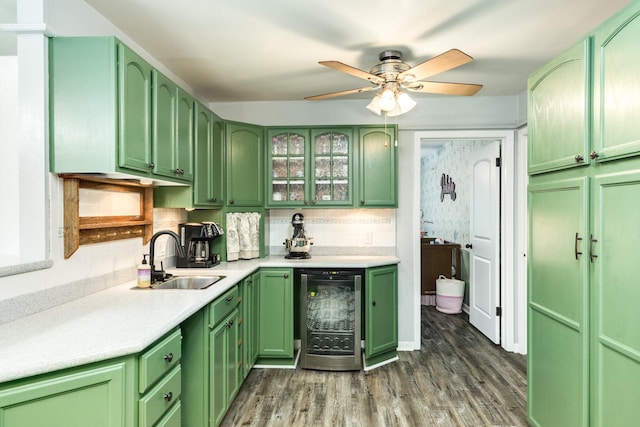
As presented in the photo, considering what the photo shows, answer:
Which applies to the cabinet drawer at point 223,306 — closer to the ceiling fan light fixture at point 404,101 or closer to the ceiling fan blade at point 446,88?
the ceiling fan light fixture at point 404,101

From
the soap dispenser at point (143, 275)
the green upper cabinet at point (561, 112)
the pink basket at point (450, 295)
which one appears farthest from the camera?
the pink basket at point (450, 295)

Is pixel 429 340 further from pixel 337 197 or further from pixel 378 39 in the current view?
pixel 378 39

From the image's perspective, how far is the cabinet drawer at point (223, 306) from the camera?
2162 millimetres

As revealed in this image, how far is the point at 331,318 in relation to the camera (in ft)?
11.0

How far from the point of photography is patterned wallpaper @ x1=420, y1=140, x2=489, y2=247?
5.26 metres

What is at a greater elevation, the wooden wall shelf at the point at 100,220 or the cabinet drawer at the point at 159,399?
the wooden wall shelf at the point at 100,220

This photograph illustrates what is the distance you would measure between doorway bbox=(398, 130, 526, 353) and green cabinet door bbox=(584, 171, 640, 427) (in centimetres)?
212

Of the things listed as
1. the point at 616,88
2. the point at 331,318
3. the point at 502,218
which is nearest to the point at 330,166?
the point at 331,318

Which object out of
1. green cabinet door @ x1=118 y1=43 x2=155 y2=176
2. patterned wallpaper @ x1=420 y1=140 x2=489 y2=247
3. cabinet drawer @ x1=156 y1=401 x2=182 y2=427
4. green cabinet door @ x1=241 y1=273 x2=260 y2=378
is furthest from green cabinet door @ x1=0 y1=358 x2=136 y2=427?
patterned wallpaper @ x1=420 y1=140 x2=489 y2=247

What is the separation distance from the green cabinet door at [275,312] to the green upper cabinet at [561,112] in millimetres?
2054

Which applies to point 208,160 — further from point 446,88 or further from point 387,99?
point 446,88

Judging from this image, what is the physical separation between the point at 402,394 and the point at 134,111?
259cm

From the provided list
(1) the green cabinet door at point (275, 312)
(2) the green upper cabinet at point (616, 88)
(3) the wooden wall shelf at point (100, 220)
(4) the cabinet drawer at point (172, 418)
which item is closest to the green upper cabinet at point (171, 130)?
(3) the wooden wall shelf at point (100, 220)

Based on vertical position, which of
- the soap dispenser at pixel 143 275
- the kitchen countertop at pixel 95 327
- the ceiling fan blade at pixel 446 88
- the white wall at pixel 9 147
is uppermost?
the ceiling fan blade at pixel 446 88
